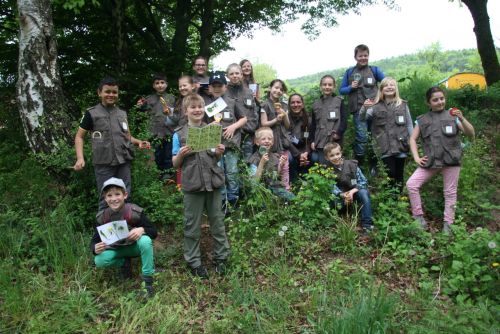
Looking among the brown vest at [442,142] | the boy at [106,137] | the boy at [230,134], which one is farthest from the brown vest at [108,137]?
the brown vest at [442,142]

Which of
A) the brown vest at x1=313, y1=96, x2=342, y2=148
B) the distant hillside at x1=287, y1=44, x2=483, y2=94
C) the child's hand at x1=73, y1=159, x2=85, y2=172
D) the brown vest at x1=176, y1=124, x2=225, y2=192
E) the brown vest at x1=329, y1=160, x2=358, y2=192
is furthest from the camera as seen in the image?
the distant hillside at x1=287, y1=44, x2=483, y2=94

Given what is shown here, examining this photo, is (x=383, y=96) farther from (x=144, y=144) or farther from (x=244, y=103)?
(x=144, y=144)

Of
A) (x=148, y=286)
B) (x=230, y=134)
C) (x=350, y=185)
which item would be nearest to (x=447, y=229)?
(x=350, y=185)

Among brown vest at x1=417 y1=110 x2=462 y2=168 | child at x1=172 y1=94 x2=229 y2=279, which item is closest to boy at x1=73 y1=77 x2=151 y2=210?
child at x1=172 y1=94 x2=229 y2=279

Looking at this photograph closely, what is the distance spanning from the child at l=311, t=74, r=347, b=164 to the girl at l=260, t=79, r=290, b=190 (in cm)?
46

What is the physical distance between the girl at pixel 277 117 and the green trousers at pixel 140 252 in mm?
2551

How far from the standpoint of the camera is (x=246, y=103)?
5.72 meters

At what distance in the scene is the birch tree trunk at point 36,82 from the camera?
16.4 feet

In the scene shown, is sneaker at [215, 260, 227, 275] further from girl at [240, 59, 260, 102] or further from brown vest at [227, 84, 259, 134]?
girl at [240, 59, 260, 102]

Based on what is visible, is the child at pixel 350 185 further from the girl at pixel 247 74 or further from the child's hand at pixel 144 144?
the child's hand at pixel 144 144

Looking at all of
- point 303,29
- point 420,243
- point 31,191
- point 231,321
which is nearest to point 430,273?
point 420,243

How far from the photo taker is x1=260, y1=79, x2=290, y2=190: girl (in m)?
5.91

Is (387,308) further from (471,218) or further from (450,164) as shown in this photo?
(471,218)

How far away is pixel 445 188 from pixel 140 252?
12.5 ft
